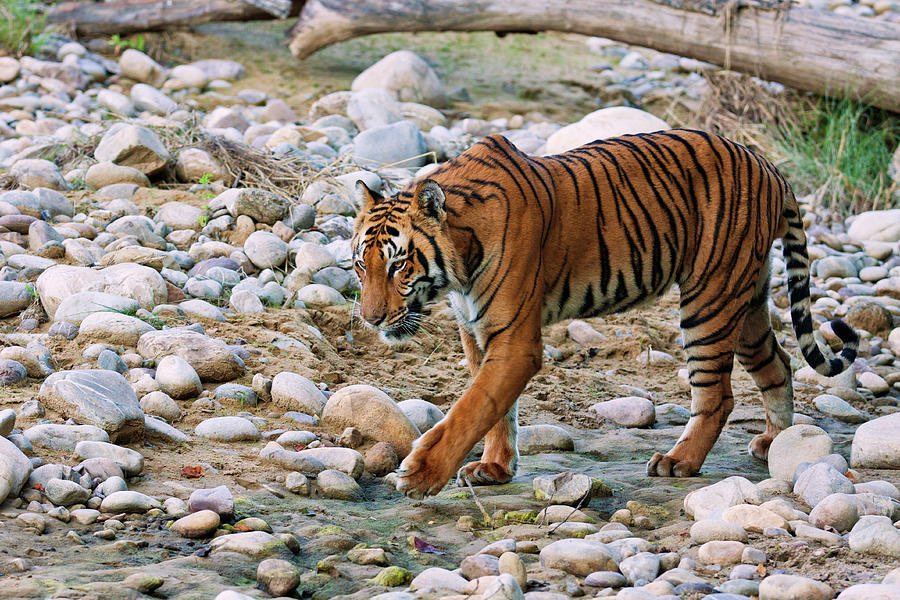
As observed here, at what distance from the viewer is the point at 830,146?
953cm

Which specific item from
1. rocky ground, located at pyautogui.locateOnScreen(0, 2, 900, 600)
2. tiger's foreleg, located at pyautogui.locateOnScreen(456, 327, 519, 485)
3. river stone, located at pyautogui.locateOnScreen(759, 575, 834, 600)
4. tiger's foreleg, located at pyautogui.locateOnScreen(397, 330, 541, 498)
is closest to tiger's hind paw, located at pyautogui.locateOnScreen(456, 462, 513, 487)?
tiger's foreleg, located at pyautogui.locateOnScreen(456, 327, 519, 485)

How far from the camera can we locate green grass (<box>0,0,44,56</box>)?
11453mm

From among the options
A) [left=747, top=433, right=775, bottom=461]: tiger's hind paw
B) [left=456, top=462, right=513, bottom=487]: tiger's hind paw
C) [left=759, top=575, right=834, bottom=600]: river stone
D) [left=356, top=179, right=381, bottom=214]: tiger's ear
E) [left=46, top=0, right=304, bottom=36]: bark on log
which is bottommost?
[left=747, top=433, right=775, bottom=461]: tiger's hind paw

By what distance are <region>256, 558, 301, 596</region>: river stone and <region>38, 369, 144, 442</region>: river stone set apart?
1.24 metres

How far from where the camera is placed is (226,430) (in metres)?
4.45

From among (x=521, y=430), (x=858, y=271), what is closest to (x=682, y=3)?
(x=858, y=271)

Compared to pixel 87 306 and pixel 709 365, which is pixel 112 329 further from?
pixel 709 365

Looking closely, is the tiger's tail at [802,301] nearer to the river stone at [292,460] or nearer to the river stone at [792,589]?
the river stone at [792,589]

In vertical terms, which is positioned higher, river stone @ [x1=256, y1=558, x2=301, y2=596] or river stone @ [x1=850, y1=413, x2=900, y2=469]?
river stone @ [x1=256, y1=558, x2=301, y2=596]

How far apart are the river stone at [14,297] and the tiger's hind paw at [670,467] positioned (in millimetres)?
3575

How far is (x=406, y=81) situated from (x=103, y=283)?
254 inches

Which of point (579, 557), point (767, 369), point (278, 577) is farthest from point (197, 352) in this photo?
point (767, 369)

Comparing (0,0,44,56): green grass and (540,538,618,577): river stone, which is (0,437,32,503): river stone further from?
(0,0,44,56): green grass

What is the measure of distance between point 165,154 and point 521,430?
4.04 metres
